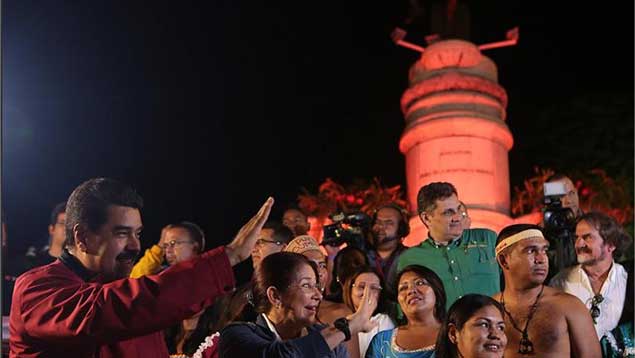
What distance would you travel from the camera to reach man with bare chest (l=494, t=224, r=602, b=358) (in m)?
5.87

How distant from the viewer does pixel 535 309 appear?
600 cm

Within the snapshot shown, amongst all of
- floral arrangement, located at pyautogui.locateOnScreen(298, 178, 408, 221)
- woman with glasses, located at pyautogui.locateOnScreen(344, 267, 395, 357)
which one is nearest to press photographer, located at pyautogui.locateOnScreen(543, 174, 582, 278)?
woman with glasses, located at pyautogui.locateOnScreen(344, 267, 395, 357)

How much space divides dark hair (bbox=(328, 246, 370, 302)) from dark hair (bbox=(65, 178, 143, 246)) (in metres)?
2.95

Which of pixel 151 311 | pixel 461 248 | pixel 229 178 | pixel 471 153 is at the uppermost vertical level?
pixel 229 178

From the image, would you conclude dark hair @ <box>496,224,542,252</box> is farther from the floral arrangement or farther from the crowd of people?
the floral arrangement

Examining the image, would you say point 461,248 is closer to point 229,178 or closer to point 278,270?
point 278,270

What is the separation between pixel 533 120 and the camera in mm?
24312

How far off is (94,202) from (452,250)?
10.5ft

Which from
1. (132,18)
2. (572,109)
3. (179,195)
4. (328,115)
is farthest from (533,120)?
(132,18)

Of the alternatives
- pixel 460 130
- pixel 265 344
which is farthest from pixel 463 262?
pixel 460 130

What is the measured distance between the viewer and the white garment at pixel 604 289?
22.3 feet

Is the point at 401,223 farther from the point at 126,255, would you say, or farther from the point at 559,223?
the point at 126,255

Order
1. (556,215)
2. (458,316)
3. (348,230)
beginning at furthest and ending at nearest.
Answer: (348,230) → (556,215) → (458,316)

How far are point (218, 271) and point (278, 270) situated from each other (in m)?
0.81
